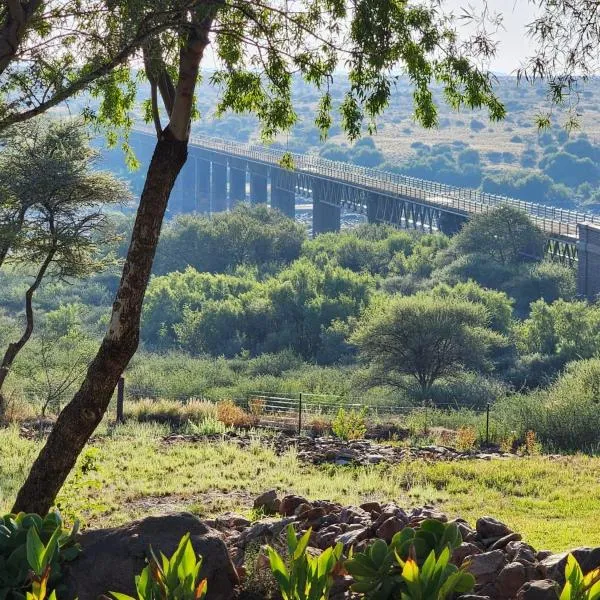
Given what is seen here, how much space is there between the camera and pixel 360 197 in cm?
8269

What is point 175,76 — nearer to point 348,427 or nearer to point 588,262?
point 348,427

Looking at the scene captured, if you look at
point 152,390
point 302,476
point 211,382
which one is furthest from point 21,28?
point 211,382

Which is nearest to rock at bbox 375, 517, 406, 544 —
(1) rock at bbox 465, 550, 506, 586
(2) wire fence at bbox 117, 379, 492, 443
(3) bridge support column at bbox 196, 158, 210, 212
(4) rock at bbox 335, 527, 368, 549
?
(4) rock at bbox 335, 527, 368, 549

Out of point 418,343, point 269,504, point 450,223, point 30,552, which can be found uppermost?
point 450,223

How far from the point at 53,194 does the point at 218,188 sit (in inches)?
4220

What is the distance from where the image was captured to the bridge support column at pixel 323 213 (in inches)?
3473

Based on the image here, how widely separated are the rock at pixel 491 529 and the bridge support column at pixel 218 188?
4649 inches

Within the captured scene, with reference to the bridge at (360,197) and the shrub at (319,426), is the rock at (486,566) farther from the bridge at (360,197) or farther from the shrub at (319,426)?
the bridge at (360,197)

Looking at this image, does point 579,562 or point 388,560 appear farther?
point 579,562

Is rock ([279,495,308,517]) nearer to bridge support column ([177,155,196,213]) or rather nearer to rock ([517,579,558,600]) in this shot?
rock ([517,579,558,600])

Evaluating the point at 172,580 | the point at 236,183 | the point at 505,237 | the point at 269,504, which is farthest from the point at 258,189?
the point at 172,580

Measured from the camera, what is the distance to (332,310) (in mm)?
50781

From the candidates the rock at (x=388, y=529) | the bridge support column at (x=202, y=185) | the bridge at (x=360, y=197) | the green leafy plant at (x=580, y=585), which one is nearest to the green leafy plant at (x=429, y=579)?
the green leafy plant at (x=580, y=585)

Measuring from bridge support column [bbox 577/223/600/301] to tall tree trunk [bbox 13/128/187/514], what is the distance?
148ft
